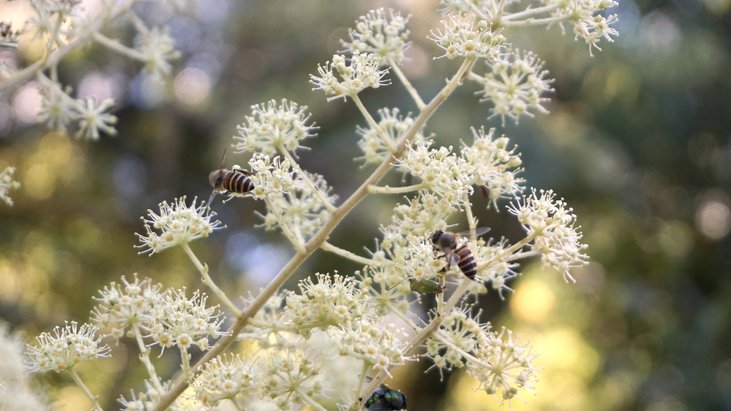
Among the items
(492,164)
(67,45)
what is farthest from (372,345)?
(67,45)

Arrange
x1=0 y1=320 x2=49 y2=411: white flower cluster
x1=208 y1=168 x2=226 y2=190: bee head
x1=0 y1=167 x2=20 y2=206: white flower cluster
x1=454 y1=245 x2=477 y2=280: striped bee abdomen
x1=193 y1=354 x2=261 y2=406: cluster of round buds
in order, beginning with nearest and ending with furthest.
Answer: x1=0 y1=320 x2=49 y2=411: white flower cluster, x1=0 y1=167 x2=20 y2=206: white flower cluster, x1=193 y1=354 x2=261 y2=406: cluster of round buds, x1=454 y1=245 x2=477 y2=280: striped bee abdomen, x1=208 y1=168 x2=226 y2=190: bee head

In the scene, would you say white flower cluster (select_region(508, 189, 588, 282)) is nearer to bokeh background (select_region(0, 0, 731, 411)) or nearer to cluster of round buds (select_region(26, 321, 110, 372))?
cluster of round buds (select_region(26, 321, 110, 372))

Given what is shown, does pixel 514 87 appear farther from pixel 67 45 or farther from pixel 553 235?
pixel 67 45

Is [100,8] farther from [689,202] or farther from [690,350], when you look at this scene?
[689,202]

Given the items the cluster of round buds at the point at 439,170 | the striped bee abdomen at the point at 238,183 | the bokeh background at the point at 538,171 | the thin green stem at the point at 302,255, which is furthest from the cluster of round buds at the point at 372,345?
the bokeh background at the point at 538,171

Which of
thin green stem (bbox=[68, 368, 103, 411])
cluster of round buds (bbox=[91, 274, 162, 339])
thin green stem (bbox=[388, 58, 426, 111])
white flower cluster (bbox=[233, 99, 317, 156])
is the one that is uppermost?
thin green stem (bbox=[388, 58, 426, 111])

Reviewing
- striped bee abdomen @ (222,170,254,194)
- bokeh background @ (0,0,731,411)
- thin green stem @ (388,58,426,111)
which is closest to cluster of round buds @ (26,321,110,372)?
striped bee abdomen @ (222,170,254,194)

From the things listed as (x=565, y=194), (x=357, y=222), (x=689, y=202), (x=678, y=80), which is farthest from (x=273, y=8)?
(x=689, y=202)
